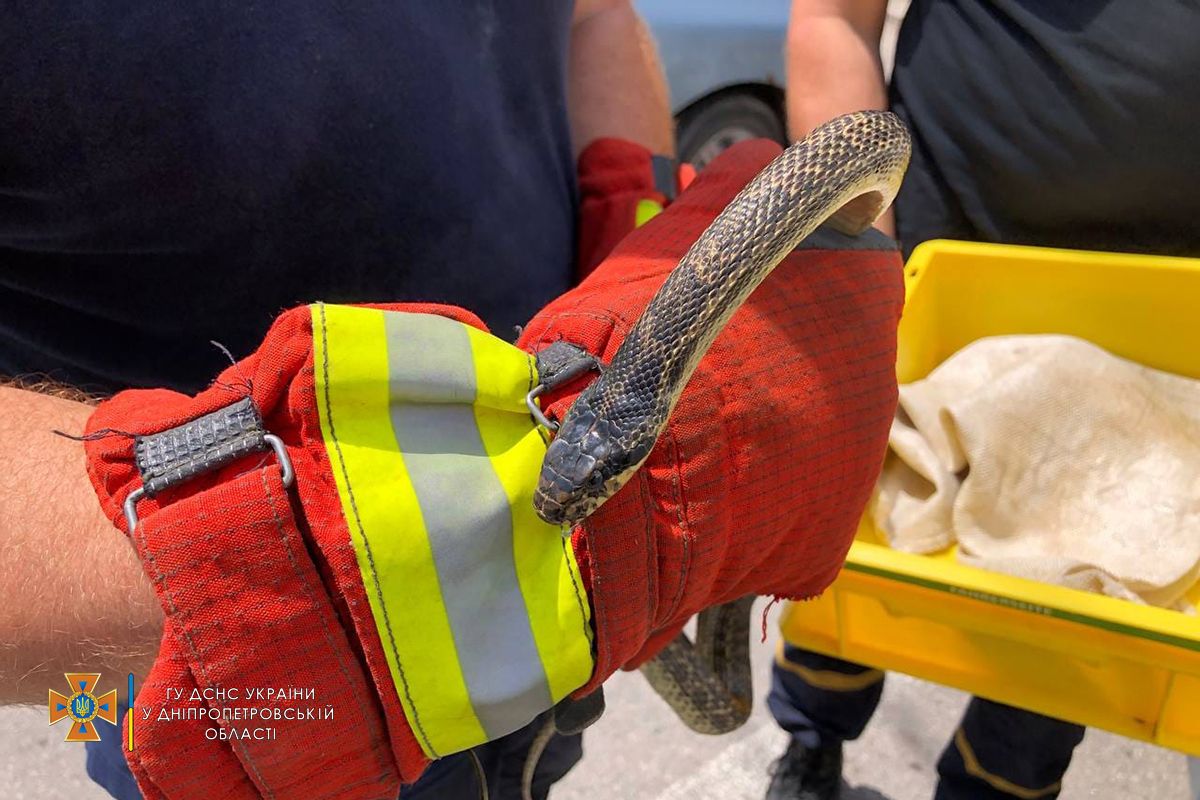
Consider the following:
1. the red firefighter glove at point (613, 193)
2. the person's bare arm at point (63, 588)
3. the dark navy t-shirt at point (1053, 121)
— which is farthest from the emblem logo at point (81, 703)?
the dark navy t-shirt at point (1053, 121)

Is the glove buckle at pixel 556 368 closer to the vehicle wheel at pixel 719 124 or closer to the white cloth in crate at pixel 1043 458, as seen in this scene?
the white cloth in crate at pixel 1043 458

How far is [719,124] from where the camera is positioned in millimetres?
4652

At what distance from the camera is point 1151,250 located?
1.92 m

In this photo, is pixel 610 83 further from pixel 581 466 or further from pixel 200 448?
pixel 200 448

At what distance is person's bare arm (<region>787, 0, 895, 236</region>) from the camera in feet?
6.43

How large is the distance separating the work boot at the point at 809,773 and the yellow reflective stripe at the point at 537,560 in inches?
61.3

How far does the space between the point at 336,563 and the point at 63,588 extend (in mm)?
266

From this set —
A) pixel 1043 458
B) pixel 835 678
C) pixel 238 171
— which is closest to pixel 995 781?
pixel 835 678

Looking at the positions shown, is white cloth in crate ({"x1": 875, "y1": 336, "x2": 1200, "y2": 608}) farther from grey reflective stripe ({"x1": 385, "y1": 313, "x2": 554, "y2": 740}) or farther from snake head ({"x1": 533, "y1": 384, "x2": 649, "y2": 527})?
grey reflective stripe ({"x1": 385, "y1": 313, "x2": 554, "y2": 740})

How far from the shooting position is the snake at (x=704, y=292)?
33.6 inches

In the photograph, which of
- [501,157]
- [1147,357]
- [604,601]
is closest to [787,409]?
[604,601]

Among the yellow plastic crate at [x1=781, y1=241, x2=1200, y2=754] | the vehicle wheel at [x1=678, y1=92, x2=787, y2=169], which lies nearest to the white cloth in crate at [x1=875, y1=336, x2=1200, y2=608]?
the yellow plastic crate at [x1=781, y1=241, x2=1200, y2=754]

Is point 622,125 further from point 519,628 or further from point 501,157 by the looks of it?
point 519,628

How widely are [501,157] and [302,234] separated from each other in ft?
1.05
